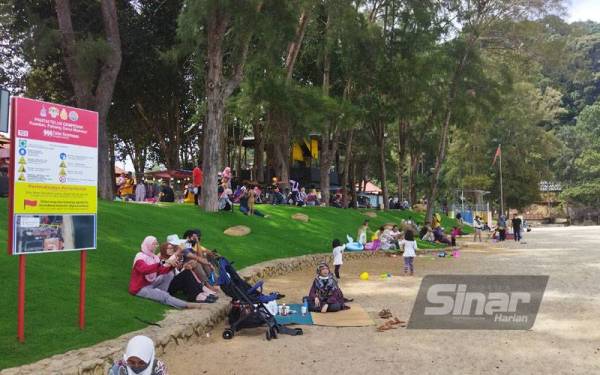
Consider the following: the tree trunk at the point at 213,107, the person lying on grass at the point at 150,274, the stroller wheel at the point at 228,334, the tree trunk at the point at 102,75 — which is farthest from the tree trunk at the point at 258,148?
the stroller wheel at the point at 228,334

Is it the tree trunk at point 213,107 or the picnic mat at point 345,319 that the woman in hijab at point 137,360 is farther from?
the tree trunk at point 213,107

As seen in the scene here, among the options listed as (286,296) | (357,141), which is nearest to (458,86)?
(357,141)

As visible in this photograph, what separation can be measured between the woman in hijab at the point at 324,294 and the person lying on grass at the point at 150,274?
2.09m

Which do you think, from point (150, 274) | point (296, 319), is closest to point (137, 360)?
point (150, 274)

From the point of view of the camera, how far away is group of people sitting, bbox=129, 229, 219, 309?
7.98m

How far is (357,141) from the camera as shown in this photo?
38.9m

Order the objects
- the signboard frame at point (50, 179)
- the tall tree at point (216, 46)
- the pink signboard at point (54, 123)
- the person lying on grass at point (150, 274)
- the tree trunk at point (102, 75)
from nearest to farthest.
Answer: the signboard frame at point (50, 179) → the pink signboard at point (54, 123) → the person lying on grass at point (150, 274) → the tall tree at point (216, 46) → the tree trunk at point (102, 75)

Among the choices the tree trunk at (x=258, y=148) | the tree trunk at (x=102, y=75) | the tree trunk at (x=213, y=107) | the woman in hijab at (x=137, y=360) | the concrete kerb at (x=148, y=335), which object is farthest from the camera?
the tree trunk at (x=258, y=148)

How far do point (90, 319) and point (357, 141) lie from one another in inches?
1312

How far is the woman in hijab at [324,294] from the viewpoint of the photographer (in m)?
9.12

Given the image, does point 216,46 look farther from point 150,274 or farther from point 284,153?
point 150,274

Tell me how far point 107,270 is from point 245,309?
293 cm

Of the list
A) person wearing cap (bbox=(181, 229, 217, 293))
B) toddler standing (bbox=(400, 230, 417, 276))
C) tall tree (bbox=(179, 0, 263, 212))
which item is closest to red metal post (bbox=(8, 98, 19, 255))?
person wearing cap (bbox=(181, 229, 217, 293))

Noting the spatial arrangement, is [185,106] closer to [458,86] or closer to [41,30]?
[41,30]
